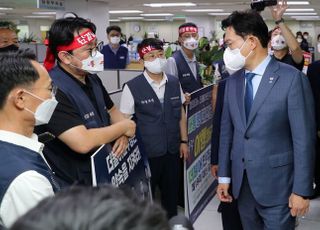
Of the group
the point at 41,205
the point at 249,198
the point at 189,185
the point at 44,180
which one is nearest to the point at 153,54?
the point at 189,185

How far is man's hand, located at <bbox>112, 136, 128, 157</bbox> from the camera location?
6.42ft

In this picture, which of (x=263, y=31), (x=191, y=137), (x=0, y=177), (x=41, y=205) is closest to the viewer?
(x=41, y=205)

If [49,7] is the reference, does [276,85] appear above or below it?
below

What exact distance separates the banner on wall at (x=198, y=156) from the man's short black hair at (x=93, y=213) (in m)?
2.34

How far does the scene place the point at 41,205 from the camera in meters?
0.57

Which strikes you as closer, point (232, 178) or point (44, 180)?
point (44, 180)

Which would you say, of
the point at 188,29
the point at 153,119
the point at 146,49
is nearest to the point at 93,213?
the point at 153,119

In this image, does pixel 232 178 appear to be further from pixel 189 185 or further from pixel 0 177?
pixel 0 177

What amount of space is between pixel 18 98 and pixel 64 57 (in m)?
0.71

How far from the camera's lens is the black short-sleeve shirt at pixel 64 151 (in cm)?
177

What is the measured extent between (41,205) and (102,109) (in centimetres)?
153

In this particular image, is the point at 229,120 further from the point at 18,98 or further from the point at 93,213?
the point at 93,213

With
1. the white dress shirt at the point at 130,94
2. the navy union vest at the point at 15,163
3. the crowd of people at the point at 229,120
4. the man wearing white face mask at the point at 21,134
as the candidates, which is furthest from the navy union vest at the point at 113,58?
the navy union vest at the point at 15,163

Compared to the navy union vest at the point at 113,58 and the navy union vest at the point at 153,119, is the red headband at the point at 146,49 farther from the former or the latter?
the navy union vest at the point at 113,58
